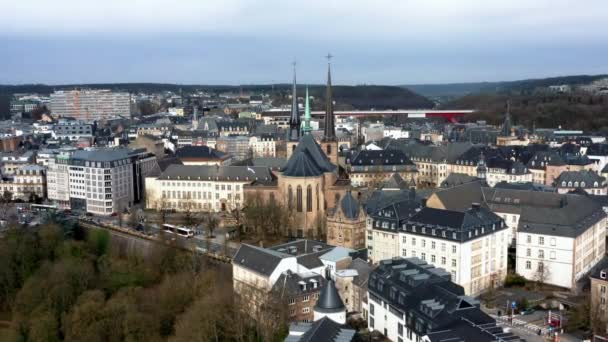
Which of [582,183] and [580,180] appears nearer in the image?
[582,183]

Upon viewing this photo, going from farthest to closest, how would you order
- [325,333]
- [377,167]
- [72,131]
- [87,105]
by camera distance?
[87,105], [72,131], [377,167], [325,333]

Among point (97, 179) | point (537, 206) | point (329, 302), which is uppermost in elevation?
point (537, 206)

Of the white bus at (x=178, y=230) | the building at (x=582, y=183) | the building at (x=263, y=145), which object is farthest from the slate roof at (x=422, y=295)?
the building at (x=263, y=145)

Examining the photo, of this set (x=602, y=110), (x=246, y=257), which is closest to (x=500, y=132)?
(x=602, y=110)

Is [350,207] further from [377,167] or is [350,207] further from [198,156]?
[198,156]

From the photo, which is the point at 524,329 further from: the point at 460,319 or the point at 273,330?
the point at 273,330

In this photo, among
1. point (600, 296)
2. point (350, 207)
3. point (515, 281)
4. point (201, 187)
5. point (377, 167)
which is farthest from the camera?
point (377, 167)

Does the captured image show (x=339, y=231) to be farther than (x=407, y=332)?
Yes

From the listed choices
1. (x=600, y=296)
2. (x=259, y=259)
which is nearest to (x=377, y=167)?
(x=259, y=259)
